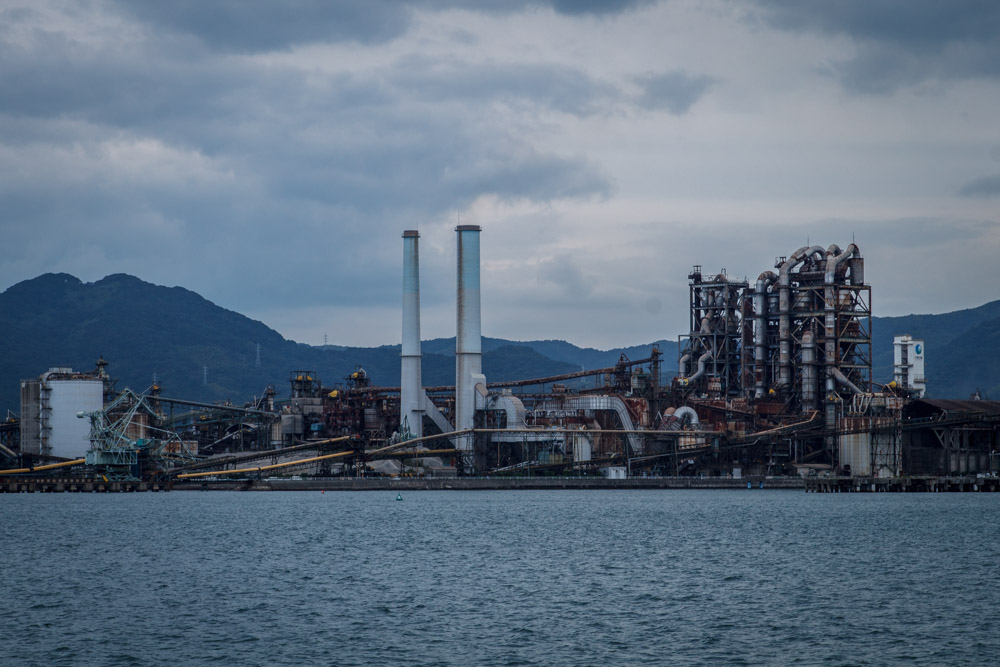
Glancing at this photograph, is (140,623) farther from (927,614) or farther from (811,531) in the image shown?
(811,531)

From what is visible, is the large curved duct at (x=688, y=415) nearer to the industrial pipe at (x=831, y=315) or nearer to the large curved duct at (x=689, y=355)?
the industrial pipe at (x=831, y=315)

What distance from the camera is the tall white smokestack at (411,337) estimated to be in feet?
484

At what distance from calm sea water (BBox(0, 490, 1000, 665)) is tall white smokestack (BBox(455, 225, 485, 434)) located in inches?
1643

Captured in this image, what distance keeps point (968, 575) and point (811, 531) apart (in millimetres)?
25432

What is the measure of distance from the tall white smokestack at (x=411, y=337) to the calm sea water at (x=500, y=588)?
1745 inches

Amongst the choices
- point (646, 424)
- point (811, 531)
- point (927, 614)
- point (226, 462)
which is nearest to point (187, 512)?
point (226, 462)

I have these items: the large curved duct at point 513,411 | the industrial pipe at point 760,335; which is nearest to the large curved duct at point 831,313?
the industrial pipe at point 760,335

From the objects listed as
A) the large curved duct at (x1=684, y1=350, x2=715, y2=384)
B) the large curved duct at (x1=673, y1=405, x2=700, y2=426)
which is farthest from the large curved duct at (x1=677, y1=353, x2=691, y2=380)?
the large curved duct at (x1=673, y1=405, x2=700, y2=426)

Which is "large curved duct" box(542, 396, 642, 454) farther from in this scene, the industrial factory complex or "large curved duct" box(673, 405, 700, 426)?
"large curved duct" box(673, 405, 700, 426)

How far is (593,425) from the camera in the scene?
146 metres

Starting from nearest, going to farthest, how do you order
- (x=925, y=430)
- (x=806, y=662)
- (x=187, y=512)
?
(x=806, y=662), (x=187, y=512), (x=925, y=430)

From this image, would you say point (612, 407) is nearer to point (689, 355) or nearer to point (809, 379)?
point (809, 379)

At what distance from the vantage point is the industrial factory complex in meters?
139

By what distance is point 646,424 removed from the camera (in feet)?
489
